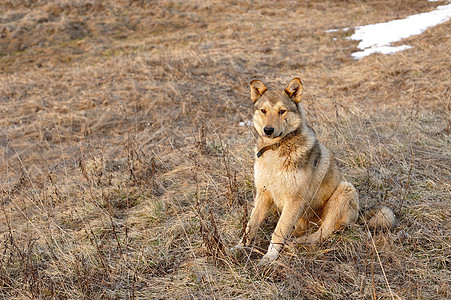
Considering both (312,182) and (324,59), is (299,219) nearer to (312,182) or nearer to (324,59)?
(312,182)

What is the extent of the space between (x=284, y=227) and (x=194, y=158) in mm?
2106

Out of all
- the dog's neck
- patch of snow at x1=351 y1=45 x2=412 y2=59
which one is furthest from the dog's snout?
patch of snow at x1=351 y1=45 x2=412 y2=59

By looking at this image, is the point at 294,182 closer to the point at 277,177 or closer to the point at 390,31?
the point at 277,177

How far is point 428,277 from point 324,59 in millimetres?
10980

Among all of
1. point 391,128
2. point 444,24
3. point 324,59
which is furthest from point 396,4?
point 391,128

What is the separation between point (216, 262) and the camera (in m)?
3.27

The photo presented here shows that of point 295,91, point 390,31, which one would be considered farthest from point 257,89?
point 390,31

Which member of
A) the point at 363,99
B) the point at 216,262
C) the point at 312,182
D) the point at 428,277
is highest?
the point at 312,182

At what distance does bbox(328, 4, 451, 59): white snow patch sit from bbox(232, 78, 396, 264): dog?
1023 centimetres

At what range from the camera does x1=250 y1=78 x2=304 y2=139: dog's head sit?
352cm

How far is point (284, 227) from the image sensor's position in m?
3.45

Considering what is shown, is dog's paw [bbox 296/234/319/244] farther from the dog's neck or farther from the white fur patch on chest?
the dog's neck

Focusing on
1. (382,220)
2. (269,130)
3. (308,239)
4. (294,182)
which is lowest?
(308,239)

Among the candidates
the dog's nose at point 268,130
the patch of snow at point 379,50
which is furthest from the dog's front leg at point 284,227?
the patch of snow at point 379,50
